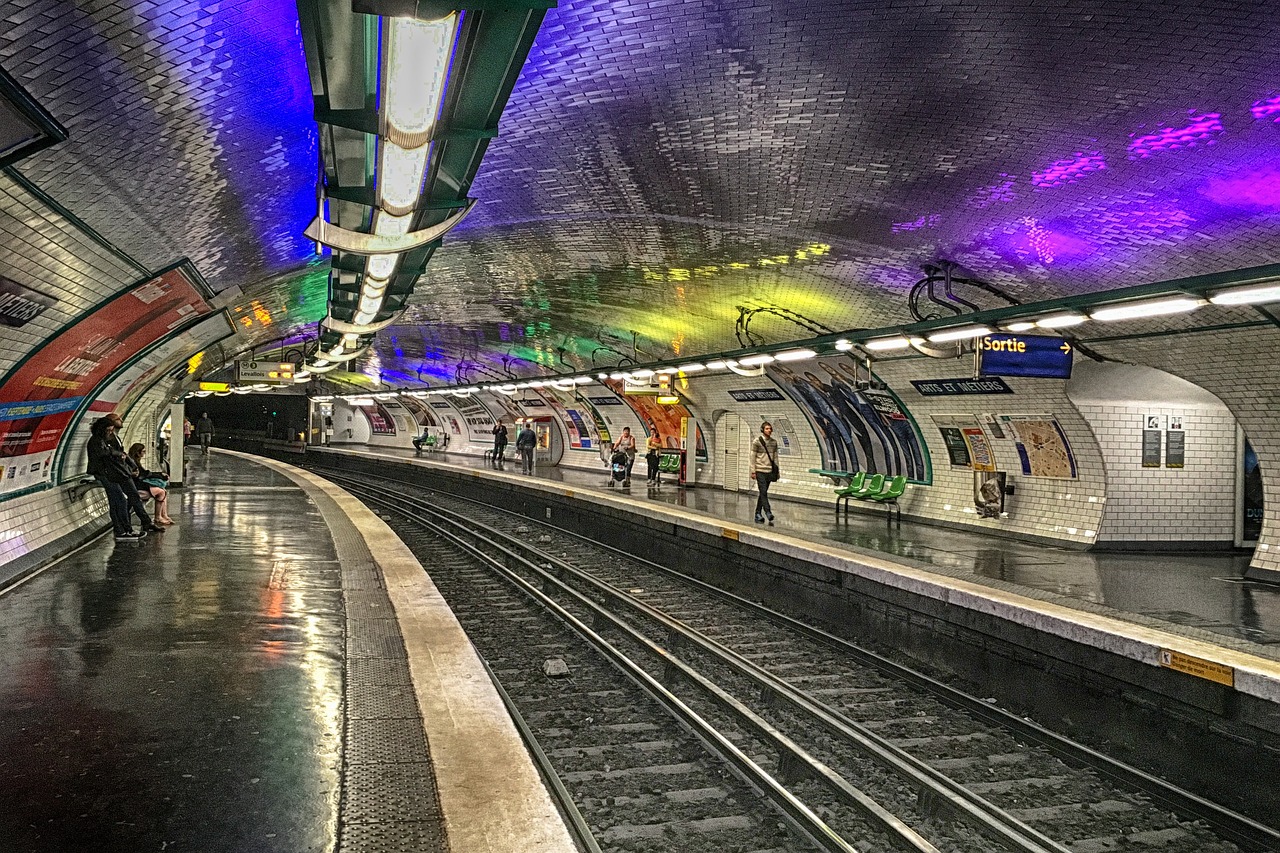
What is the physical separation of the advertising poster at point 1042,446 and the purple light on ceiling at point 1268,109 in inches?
300

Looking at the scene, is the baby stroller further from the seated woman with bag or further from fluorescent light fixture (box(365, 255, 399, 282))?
fluorescent light fixture (box(365, 255, 399, 282))

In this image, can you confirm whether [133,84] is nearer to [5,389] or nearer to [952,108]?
[5,389]

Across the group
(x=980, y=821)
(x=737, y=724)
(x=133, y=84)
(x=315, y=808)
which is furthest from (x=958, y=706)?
(x=133, y=84)

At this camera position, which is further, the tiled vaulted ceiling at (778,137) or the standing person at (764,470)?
the standing person at (764,470)

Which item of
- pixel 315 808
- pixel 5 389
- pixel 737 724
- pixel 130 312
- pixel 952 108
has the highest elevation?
pixel 952 108

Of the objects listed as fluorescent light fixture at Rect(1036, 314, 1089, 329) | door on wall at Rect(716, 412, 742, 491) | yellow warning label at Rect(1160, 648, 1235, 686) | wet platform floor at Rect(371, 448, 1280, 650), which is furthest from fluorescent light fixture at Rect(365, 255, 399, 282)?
door on wall at Rect(716, 412, 742, 491)

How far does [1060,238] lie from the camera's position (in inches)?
307

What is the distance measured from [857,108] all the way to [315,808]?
4901mm

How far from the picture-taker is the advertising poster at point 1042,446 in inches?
497

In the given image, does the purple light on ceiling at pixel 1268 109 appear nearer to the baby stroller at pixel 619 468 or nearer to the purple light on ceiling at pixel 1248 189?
the purple light on ceiling at pixel 1248 189

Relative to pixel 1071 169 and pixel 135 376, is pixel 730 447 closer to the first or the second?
pixel 135 376

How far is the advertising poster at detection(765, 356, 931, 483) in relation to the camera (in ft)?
50.8

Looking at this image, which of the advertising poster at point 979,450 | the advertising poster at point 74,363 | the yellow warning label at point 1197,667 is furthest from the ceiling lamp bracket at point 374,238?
the advertising poster at point 979,450

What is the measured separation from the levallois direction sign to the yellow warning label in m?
4.53
